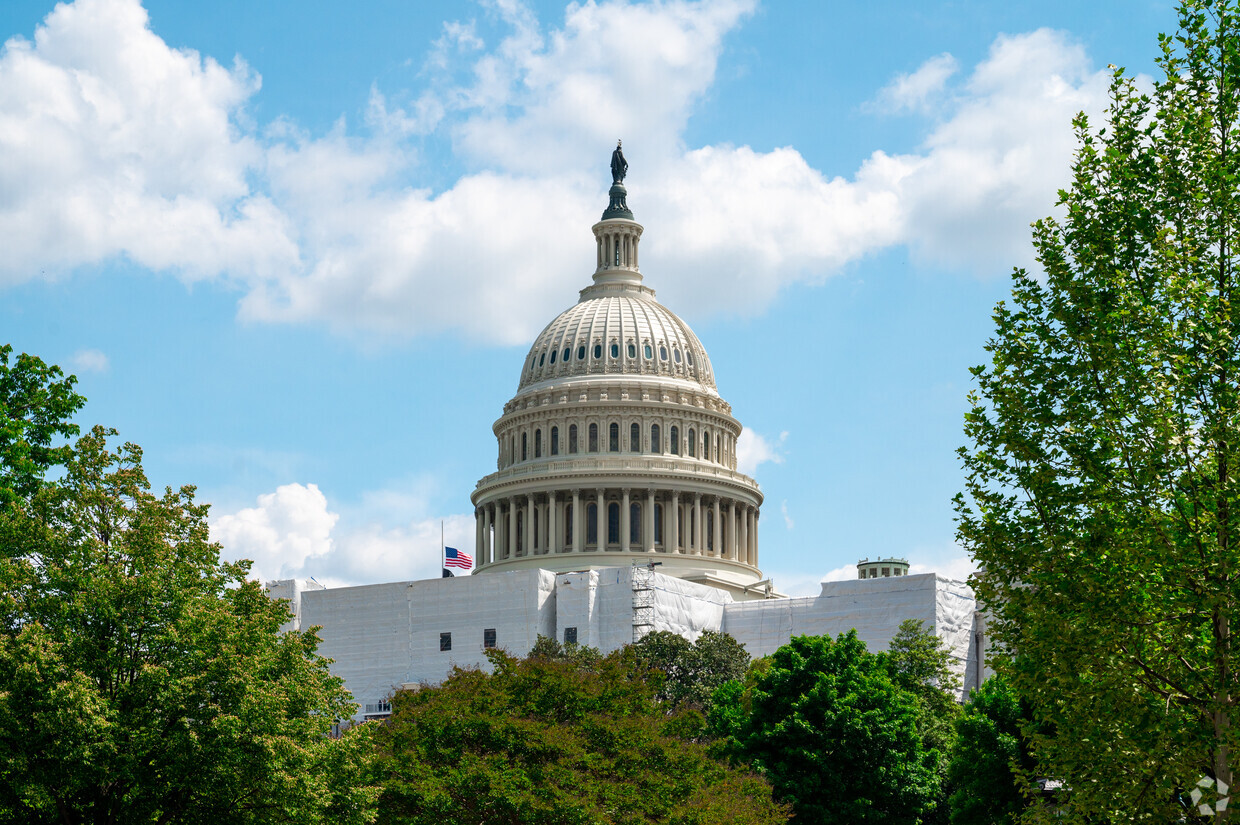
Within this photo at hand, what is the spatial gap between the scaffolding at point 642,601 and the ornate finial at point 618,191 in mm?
54393

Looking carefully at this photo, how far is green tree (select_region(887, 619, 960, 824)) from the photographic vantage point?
71.5 m

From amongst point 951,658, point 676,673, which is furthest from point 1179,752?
point 951,658

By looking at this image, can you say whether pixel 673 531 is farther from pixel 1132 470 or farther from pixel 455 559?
pixel 1132 470

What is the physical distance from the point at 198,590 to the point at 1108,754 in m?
24.7

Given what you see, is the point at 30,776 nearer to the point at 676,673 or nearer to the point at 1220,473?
the point at 1220,473

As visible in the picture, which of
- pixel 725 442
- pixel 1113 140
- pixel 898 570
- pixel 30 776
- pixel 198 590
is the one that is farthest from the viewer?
pixel 898 570

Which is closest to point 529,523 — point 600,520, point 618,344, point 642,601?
point 600,520

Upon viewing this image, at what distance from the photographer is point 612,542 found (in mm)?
137875

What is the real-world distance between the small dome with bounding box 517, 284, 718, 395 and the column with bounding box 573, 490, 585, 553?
44.8ft

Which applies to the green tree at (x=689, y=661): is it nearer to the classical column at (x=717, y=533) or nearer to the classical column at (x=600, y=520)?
the classical column at (x=600, y=520)

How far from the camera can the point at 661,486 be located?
138 m

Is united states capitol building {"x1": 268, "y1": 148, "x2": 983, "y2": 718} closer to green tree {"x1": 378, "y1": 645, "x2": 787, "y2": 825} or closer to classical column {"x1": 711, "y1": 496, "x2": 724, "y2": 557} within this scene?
classical column {"x1": 711, "y1": 496, "x2": 724, "y2": 557}

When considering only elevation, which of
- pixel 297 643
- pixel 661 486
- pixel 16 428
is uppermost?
pixel 661 486

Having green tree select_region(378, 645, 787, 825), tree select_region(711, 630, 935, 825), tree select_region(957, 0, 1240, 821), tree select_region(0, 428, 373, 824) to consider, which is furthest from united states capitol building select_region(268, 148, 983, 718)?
tree select_region(957, 0, 1240, 821)
